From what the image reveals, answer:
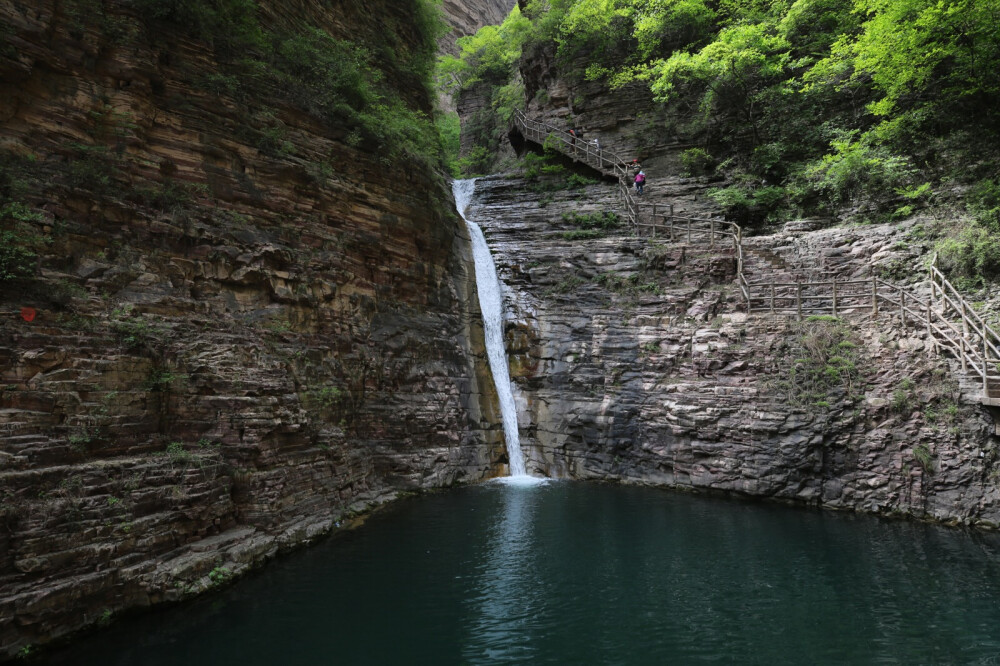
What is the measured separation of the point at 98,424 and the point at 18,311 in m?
2.00

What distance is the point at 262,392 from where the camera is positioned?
10.4 m

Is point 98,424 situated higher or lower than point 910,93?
lower

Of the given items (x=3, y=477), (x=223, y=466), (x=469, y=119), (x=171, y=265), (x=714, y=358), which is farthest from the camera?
(x=469, y=119)

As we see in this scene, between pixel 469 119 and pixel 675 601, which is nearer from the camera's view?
pixel 675 601

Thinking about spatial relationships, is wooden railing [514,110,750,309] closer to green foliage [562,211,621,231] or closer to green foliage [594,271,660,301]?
green foliage [562,211,621,231]

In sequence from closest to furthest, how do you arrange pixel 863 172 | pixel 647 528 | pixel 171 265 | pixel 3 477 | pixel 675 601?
pixel 3 477 < pixel 675 601 < pixel 171 265 < pixel 647 528 < pixel 863 172

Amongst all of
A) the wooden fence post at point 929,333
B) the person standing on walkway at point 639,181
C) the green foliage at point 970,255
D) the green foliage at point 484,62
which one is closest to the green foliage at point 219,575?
the wooden fence post at point 929,333

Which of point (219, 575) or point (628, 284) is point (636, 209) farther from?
point (219, 575)

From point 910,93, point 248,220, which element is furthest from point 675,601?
point 910,93

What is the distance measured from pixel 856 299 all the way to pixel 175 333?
683 inches

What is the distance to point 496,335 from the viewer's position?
19.2 meters

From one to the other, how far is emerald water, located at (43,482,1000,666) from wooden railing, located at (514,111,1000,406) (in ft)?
13.4

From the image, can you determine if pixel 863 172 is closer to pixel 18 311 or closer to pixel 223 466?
pixel 223 466

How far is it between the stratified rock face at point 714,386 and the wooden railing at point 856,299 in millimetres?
406
